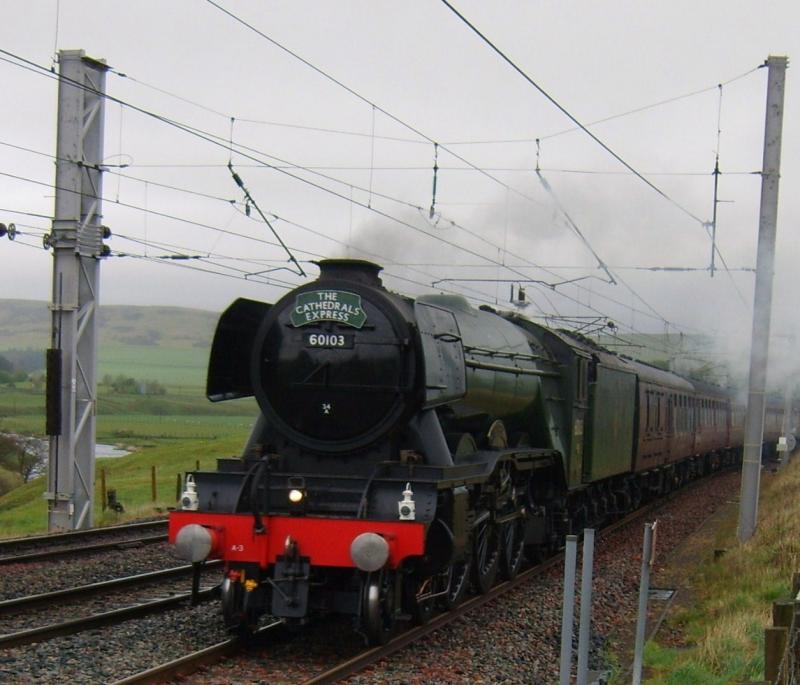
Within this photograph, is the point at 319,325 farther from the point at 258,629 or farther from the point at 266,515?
Answer: the point at 258,629

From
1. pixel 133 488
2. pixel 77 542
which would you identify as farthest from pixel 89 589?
pixel 133 488

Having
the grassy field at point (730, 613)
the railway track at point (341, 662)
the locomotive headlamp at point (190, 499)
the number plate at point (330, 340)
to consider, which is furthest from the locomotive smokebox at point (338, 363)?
the grassy field at point (730, 613)

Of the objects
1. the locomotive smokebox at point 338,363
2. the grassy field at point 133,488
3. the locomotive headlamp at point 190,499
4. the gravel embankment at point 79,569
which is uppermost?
the locomotive smokebox at point 338,363

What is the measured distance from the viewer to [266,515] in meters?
8.24

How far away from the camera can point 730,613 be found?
31.1 feet

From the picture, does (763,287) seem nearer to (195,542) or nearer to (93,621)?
(195,542)

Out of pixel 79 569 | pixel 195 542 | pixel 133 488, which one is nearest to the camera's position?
pixel 195 542

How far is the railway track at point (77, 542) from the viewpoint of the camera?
12766mm

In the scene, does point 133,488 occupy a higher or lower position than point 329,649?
lower

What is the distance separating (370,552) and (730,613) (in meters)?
3.82

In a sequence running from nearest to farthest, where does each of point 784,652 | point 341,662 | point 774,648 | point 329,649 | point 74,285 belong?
point 784,652 → point 774,648 → point 341,662 → point 329,649 → point 74,285

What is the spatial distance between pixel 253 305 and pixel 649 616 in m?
5.23

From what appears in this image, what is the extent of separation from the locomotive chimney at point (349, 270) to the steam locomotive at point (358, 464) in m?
0.01

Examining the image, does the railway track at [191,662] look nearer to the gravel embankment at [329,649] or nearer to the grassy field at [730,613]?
the gravel embankment at [329,649]
